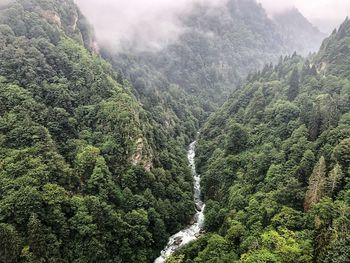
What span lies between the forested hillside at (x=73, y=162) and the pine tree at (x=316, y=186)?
38990 mm

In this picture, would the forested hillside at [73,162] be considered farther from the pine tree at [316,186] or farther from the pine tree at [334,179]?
the pine tree at [334,179]

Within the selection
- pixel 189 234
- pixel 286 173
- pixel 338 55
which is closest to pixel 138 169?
pixel 189 234

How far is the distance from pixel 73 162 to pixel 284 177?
189 feet

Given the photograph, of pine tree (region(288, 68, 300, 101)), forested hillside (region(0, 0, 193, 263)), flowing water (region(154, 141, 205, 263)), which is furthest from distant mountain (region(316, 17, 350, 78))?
flowing water (region(154, 141, 205, 263))

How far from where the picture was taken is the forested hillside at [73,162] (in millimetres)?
90500

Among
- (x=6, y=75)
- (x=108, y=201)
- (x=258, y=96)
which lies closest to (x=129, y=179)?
(x=108, y=201)

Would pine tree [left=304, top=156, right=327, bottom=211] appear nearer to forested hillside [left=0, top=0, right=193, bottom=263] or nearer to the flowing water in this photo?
the flowing water

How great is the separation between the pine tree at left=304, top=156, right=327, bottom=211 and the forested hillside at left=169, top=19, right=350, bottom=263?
221 millimetres

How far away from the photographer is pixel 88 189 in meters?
104

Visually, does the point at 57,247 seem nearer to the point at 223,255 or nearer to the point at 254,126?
the point at 223,255

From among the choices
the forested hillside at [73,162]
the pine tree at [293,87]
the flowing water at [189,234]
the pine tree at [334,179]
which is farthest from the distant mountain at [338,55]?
the pine tree at [334,179]

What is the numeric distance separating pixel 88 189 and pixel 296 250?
5545cm

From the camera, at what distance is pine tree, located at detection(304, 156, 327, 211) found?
8575 cm

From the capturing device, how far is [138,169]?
378ft
